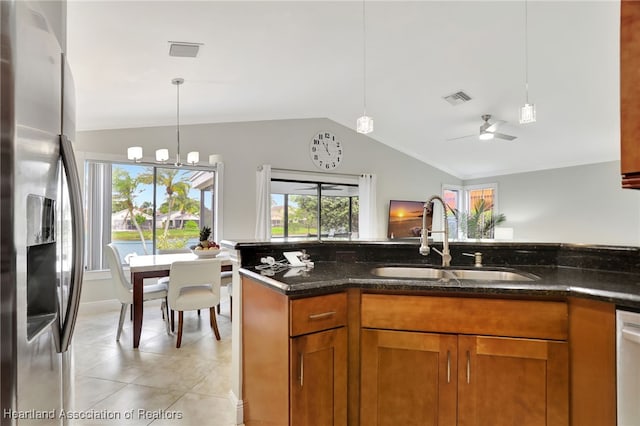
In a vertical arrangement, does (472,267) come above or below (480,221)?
below

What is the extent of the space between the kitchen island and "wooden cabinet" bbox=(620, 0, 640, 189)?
24.2 inches

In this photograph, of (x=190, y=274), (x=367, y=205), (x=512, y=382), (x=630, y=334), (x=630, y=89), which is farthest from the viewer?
(x=367, y=205)

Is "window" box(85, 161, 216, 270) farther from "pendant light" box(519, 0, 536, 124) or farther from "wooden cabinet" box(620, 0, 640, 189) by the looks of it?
"wooden cabinet" box(620, 0, 640, 189)

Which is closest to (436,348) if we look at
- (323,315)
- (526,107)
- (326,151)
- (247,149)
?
(323,315)

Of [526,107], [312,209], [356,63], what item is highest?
[356,63]

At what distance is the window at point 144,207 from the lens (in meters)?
4.71

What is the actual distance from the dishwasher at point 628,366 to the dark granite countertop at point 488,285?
6cm

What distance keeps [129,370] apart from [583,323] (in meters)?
3.05

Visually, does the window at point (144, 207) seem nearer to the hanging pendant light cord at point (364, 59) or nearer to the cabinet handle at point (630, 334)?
the hanging pendant light cord at point (364, 59)

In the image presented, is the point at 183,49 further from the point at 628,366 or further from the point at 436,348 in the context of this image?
the point at 628,366

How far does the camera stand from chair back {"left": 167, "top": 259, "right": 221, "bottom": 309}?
3.10m

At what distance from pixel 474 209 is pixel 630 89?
7558 mm

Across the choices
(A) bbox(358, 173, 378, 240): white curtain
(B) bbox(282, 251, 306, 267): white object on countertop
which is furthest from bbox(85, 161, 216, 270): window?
(B) bbox(282, 251, 306, 267): white object on countertop

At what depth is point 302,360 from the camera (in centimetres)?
147
